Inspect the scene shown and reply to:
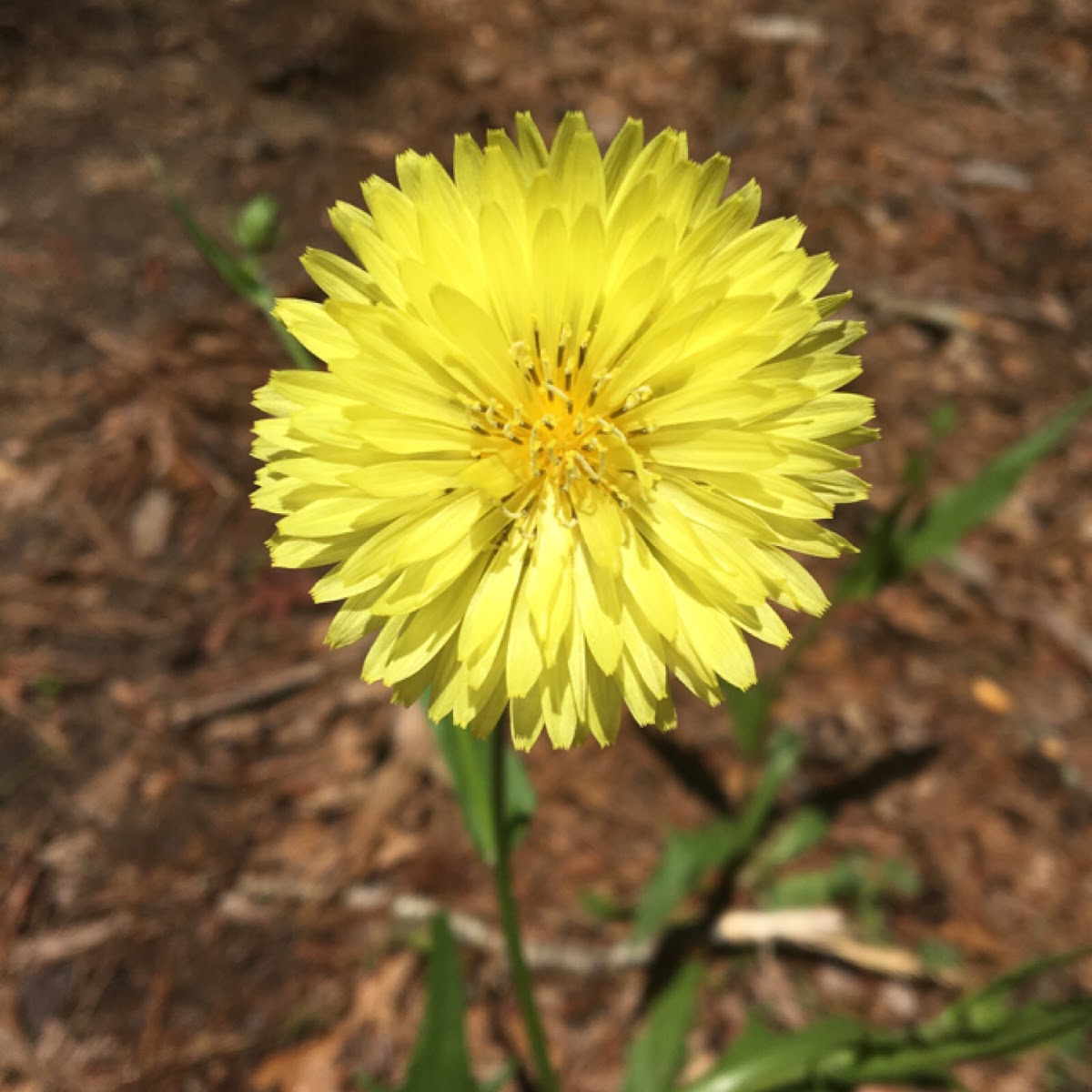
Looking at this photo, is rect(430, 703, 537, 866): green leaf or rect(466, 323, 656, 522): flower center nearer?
rect(466, 323, 656, 522): flower center

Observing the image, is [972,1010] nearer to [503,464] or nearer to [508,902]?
[508,902]

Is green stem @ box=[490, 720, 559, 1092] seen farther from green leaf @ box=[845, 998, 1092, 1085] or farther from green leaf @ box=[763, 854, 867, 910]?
green leaf @ box=[763, 854, 867, 910]

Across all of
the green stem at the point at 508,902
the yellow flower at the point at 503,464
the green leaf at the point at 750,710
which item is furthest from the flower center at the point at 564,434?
the green leaf at the point at 750,710

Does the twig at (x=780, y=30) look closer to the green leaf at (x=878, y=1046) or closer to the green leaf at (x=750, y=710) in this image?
the green leaf at (x=750, y=710)

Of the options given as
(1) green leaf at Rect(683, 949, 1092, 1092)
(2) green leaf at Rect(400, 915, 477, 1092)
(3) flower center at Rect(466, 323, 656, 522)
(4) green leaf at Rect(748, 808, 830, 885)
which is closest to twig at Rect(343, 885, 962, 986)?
(4) green leaf at Rect(748, 808, 830, 885)

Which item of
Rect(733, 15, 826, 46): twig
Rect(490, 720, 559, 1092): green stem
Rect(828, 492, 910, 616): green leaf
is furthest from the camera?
Rect(733, 15, 826, 46): twig

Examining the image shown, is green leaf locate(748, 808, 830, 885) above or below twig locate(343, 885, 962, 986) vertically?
above
